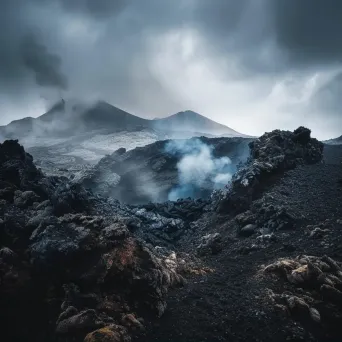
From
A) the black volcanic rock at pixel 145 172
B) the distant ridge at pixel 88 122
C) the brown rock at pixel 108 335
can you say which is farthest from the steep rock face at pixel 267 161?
the distant ridge at pixel 88 122

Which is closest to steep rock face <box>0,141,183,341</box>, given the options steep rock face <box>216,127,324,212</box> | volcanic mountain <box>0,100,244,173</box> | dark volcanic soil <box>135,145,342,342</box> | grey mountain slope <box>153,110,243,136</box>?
dark volcanic soil <box>135,145,342,342</box>

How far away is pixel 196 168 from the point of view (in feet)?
172

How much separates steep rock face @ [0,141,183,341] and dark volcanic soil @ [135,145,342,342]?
1.03 meters

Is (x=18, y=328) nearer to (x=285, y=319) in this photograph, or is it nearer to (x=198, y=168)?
(x=285, y=319)

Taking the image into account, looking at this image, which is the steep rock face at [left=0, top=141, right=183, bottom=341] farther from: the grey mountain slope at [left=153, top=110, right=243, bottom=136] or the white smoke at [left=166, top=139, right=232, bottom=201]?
the grey mountain slope at [left=153, top=110, right=243, bottom=136]

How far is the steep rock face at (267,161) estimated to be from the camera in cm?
2727

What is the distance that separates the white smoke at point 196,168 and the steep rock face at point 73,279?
33084 millimetres

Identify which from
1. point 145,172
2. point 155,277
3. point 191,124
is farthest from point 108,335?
point 191,124

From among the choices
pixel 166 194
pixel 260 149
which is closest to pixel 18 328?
pixel 260 149

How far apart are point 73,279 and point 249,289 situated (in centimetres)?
773

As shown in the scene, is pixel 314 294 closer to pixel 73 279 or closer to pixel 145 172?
pixel 73 279

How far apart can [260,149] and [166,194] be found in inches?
749

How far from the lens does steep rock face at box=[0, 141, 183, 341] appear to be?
10664mm

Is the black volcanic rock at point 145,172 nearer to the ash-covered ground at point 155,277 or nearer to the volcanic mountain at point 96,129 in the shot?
the ash-covered ground at point 155,277
